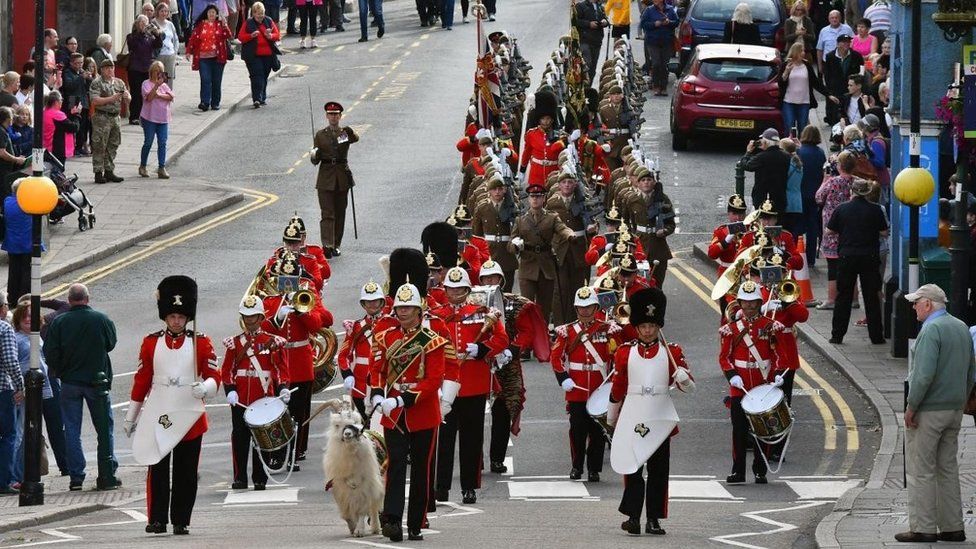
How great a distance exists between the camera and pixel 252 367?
62.3ft

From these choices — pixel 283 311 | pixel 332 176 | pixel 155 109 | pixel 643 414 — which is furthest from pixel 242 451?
pixel 155 109

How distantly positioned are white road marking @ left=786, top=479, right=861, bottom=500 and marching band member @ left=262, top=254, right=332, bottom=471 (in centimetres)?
464

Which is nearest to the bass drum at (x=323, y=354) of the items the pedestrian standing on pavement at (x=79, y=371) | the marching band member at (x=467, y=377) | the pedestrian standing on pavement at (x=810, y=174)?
the pedestrian standing on pavement at (x=79, y=371)

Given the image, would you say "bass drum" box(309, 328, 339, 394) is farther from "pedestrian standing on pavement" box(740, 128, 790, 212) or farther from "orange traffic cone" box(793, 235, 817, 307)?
"pedestrian standing on pavement" box(740, 128, 790, 212)

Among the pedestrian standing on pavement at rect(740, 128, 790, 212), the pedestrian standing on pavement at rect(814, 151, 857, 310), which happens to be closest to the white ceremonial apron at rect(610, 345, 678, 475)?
the pedestrian standing on pavement at rect(814, 151, 857, 310)

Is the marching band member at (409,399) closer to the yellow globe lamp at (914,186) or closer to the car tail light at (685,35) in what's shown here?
the yellow globe lamp at (914,186)

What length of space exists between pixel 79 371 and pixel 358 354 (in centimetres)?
261

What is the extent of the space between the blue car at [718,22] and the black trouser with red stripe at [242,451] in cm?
2384

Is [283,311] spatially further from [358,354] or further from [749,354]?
[749,354]

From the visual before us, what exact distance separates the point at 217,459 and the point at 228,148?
18.9 m

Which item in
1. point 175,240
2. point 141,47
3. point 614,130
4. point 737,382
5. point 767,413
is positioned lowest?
point 175,240

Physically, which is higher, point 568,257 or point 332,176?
point 332,176

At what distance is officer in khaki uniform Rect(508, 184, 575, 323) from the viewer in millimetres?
24734

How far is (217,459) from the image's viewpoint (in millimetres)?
20750
